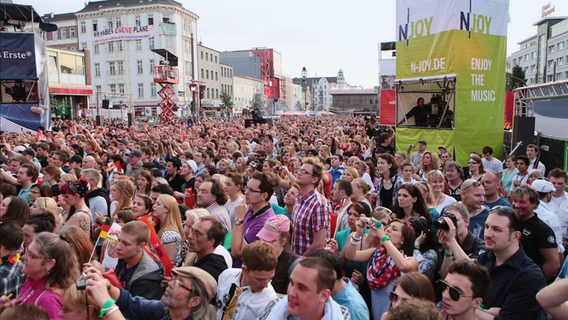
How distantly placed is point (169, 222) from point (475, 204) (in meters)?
3.23

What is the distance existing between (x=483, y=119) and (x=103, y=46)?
57.7m

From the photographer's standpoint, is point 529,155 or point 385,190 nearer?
point 385,190

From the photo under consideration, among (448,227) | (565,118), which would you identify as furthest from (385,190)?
(565,118)

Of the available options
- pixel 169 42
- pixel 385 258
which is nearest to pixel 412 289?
pixel 385 258

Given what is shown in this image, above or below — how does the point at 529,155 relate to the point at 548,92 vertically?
below

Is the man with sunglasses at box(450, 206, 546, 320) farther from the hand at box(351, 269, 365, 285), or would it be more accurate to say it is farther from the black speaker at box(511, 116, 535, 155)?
the black speaker at box(511, 116, 535, 155)

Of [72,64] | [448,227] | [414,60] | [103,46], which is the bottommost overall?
[448,227]

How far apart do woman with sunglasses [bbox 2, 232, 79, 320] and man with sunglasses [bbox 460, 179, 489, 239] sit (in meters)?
3.78

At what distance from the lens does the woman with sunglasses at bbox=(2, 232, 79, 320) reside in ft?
9.48

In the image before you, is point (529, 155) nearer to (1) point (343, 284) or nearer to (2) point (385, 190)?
(2) point (385, 190)

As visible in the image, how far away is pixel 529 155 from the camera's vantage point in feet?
27.8

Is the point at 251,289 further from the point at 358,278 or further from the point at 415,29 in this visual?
the point at 415,29

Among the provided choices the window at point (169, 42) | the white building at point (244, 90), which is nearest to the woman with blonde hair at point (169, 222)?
the window at point (169, 42)

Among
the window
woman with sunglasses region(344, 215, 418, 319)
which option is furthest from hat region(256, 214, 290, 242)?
the window
